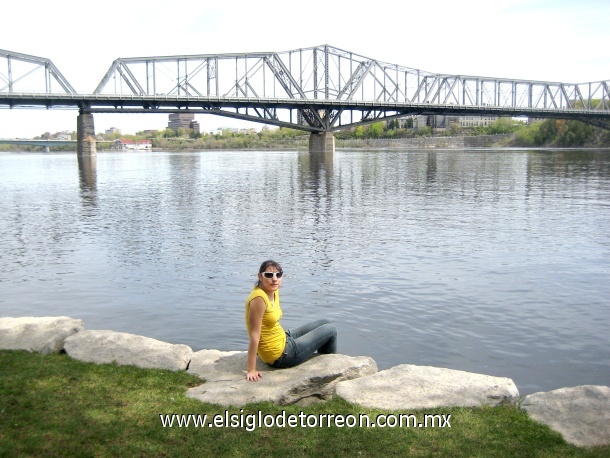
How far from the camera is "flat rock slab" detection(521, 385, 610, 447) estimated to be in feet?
21.2

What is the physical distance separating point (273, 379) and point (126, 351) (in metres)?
2.16

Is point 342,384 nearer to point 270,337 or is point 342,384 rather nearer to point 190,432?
point 270,337

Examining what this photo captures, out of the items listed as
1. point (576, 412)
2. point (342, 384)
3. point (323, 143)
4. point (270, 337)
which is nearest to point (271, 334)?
point (270, 337)

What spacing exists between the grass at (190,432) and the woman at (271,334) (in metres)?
1.09

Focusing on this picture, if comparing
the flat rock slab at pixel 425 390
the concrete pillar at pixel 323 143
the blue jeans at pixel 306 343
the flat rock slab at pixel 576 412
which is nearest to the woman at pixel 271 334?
the blue jeans at pixel 306 343

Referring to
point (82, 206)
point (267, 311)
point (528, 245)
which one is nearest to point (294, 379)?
point (267, 311)

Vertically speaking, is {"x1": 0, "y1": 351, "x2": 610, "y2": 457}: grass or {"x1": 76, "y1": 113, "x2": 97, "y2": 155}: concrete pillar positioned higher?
{"x1": 76, "y1": 113, "x2": 97, "y2": 155}: concrete pillar

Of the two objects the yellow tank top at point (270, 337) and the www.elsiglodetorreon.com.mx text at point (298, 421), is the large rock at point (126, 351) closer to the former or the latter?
the yellow tank top at point (270, 337)

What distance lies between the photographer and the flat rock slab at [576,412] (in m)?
6.47

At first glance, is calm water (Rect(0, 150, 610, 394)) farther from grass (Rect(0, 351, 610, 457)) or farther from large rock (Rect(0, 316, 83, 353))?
grass (Rect(0, 351, 610, 457))

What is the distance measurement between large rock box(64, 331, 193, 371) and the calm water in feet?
6.32

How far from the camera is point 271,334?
8.21 m

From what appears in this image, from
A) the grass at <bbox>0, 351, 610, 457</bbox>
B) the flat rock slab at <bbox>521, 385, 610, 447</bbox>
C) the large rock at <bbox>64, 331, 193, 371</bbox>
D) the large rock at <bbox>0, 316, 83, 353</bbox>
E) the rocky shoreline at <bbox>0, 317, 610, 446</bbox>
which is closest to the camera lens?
the grass at <bbox>0, 351, 610, 457</bbox>

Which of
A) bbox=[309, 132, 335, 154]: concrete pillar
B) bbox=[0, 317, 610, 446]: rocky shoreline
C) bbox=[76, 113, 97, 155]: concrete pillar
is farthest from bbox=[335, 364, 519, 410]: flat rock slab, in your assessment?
bbox=[309, 132, 335, 154]: concrete pillar
